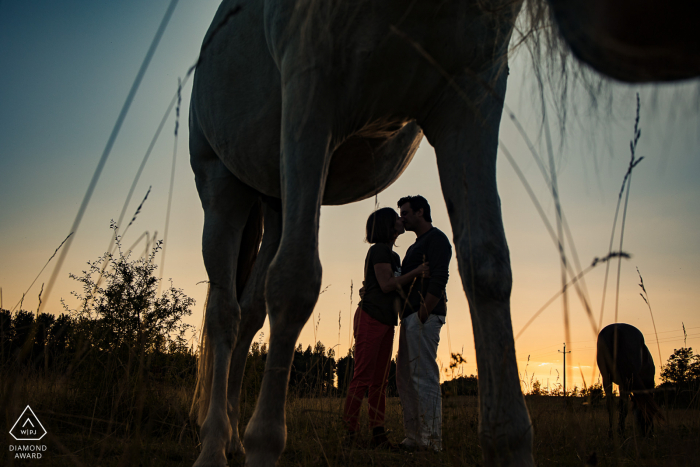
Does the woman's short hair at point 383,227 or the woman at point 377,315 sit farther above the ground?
the woman's short hair at point 383,227

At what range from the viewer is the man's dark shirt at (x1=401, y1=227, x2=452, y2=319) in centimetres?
389

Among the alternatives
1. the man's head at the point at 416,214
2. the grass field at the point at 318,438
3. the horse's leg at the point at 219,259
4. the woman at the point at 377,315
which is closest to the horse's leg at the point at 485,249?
the grass field at the point at 318,438

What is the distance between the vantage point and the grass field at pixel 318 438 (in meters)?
1.68

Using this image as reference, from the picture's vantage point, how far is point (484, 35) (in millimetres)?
1766

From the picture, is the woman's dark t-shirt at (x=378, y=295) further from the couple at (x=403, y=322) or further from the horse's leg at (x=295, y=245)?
the horse's leg at (x=295, y=245)

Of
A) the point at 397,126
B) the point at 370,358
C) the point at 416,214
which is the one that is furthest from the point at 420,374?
the point at 397,126

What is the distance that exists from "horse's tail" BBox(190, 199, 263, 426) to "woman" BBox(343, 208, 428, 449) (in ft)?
3.40

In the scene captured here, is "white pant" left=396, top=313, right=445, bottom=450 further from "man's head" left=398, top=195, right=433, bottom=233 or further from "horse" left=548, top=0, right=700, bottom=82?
"horse" left=548, top=0, right=700, bottom=82

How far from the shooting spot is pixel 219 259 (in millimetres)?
3105

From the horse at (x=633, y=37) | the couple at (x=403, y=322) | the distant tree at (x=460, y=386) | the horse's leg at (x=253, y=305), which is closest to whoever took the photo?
the horse at (x=633, y=37)

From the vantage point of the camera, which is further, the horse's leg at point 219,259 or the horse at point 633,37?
the horse's leg at point 219,259

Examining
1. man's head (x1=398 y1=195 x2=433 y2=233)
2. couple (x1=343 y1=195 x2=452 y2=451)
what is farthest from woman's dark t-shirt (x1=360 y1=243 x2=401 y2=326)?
man's head (x1=398 y1=195 x2=433 y2=233)

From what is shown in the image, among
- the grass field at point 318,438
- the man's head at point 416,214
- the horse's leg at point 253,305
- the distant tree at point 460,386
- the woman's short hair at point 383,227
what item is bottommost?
the grass field at point 318,438

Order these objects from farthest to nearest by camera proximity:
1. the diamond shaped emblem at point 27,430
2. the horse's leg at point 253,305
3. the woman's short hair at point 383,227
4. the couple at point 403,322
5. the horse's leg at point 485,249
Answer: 1. the woman's short hair at point 383,227
2. the couple at point 403,322
3. the horse's leg at point 253,305
4. the diamond shaped emblem at point 27,430
5. the horse's leg at point 485,249
